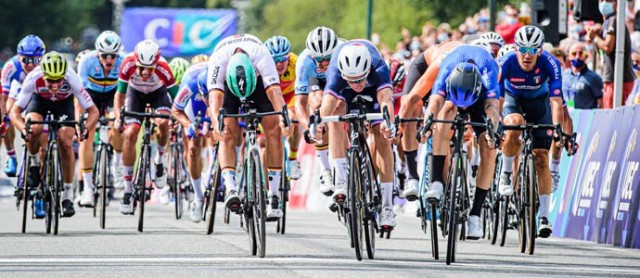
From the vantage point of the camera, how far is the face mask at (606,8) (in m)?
20.2

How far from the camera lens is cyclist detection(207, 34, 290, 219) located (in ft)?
47.0

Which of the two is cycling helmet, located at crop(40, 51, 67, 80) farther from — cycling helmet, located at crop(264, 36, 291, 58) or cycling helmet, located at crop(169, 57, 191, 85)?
cycling helmet, located at crop(169, 57, 191, 85)

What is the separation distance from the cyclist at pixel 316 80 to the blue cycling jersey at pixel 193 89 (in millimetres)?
1221

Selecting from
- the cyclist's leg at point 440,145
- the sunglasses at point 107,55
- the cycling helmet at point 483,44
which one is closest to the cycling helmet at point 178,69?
the sunglasses at point 107,55

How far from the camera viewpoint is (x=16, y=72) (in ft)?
69.9

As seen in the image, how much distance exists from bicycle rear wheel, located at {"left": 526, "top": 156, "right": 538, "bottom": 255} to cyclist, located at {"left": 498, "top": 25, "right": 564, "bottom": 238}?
0.75m

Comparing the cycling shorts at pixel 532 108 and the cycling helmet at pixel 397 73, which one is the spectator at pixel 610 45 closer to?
the cycling helmet at pixel 397 73

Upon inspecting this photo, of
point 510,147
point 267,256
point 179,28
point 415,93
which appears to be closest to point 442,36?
point 415,93

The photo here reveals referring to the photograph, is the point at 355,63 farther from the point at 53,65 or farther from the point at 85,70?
the point at 85,70

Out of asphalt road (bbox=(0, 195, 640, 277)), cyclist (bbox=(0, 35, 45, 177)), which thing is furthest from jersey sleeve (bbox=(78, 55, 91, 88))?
asphalt road (bbox=(0, 195, 640, 277))

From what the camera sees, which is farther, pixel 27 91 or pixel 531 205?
pixel 27 91

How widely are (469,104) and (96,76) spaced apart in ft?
26.5

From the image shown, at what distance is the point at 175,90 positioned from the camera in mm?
19500

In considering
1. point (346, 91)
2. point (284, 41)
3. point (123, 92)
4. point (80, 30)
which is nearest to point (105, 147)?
point (123, 92)
